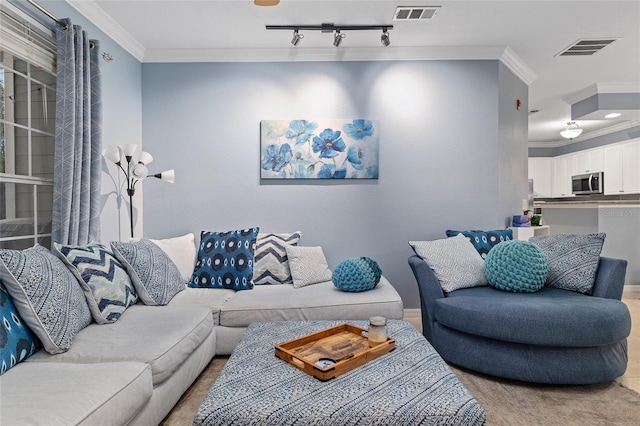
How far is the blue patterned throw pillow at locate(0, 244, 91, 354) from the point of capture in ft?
5.19

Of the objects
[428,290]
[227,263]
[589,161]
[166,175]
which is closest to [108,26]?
[166,175]

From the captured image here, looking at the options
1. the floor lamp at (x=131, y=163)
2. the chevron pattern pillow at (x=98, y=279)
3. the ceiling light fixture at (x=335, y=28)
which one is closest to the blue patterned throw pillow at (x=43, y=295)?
A: the chevron pattern pillow at (x=98, y=279)

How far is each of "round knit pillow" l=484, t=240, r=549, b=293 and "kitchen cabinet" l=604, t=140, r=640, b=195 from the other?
5.01 metres

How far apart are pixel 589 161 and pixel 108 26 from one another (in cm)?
787

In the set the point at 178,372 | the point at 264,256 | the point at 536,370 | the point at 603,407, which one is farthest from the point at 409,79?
the point at 178,372

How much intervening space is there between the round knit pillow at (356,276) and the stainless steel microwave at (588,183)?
19.8 ft

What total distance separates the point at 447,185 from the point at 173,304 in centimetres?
266

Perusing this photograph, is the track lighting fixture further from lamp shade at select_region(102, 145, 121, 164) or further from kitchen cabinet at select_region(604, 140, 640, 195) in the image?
kitchen cabinet at select_region(604, 140, 640, 195)

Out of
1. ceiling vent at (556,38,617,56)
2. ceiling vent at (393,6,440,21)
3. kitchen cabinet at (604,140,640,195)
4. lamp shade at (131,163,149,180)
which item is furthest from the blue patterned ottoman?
kitchen cabinet at (604,140,640,195)

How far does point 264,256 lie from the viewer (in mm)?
3191

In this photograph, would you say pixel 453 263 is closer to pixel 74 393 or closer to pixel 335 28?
pixel 335 28

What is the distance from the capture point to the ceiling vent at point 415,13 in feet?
9.34

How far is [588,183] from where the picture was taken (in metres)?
6.83

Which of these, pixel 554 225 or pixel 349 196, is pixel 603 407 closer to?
pixel 349 196
